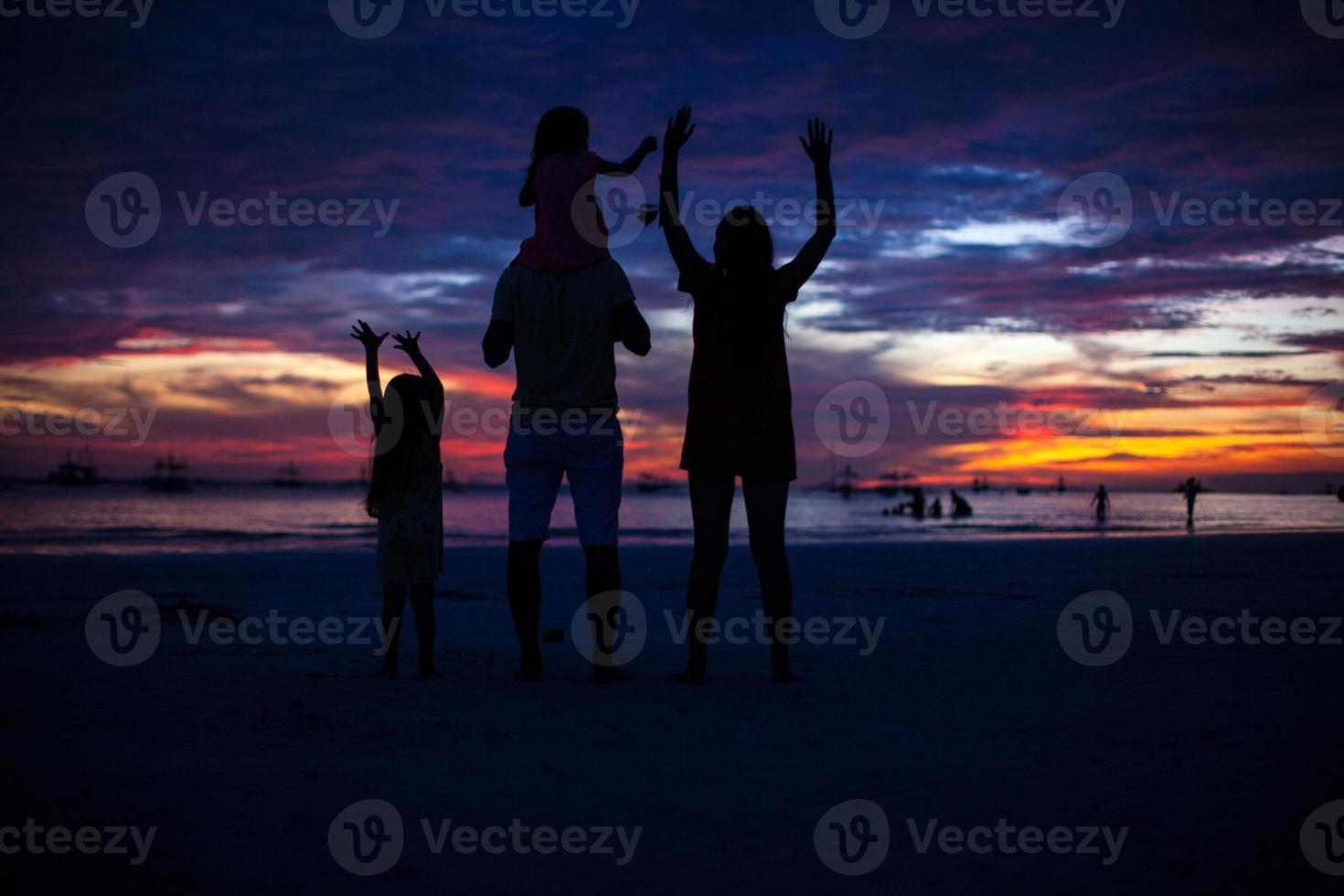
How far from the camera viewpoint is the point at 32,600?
406 inches

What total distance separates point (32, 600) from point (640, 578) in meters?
8.14

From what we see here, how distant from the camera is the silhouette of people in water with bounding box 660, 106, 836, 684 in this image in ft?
15.3

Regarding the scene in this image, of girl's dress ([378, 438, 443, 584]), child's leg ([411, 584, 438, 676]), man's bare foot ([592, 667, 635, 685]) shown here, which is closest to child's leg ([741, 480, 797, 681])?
man's bare foot ([592, 667, 635, 685])

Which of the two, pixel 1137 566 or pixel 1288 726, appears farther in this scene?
pixel 1137 566

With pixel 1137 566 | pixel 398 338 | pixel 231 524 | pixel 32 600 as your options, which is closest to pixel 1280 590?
pixel 1137 566

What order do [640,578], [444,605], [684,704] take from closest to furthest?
[684,704] < [444,605] < [640,578]

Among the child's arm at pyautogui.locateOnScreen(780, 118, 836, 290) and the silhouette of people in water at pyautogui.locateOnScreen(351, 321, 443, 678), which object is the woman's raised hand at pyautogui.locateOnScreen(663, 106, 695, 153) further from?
the silhouette of people in water at pyautogui.locateOnScreen(351, 321, 443, 678)

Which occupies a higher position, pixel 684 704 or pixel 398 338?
pixel 398 338

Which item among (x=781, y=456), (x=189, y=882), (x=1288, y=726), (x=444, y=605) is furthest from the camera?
(x=444, y=605)

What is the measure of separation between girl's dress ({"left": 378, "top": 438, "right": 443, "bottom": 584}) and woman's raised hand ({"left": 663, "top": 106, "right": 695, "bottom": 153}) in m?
2.22

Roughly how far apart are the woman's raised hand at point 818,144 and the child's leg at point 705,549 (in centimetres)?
181

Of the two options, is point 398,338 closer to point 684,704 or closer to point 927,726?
point 684,704

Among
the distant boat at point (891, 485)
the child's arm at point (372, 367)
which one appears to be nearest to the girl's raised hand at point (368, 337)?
the child's arm at point (372, 367)

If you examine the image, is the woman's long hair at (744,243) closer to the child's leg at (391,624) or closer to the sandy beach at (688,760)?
the sandy beach at (688,760)
